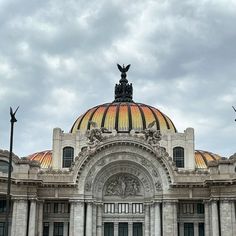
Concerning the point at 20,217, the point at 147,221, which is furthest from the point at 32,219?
the point at 147,221

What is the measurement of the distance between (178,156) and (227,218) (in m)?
13.1

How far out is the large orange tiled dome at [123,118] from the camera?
73562 mm

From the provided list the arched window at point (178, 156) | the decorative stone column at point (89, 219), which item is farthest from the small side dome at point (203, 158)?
the decorative stone column at point (89, 219)

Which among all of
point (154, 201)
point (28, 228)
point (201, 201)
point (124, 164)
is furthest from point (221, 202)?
point (28, 228)

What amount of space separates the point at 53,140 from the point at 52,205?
9669 millimetres

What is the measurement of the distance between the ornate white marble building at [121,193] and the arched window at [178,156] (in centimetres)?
609

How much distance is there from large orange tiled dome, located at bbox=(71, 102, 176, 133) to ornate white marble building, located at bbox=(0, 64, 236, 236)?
5210 millimetres

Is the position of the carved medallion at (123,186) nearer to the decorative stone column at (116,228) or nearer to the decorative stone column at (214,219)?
the decorative stone column at (116,228)

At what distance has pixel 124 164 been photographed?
6594 centimetres

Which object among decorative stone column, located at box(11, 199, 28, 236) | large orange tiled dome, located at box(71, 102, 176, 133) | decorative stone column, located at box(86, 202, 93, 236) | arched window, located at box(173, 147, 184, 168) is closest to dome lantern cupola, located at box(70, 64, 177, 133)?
large orange tiled dome, located at box(71, 102, 176, 133)

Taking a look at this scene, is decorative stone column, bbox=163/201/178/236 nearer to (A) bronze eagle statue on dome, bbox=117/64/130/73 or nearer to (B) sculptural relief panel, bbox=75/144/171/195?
(B) sculptural relief panel, bbox=75/144/171/195

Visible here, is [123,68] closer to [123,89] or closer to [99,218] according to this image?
[123,89]

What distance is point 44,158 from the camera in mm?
77500

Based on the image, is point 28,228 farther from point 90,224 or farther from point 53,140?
point 53,140
